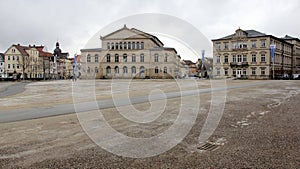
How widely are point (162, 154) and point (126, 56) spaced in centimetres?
6806

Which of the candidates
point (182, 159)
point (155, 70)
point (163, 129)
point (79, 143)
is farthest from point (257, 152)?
point (155, 70)

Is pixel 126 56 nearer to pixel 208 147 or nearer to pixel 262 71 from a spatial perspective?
pixel 262 71

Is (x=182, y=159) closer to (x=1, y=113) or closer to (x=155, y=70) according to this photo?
(x=1, y=113)

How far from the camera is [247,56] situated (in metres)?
65.5

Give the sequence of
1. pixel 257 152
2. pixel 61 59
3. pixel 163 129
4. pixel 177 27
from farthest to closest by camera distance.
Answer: pixel 61 59 < pixel 177 27 < pixel 163 129 < pixel 257 152

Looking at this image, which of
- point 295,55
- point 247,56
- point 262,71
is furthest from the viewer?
point 295,55

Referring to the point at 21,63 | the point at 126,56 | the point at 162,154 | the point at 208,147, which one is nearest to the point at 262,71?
the point at 126,56

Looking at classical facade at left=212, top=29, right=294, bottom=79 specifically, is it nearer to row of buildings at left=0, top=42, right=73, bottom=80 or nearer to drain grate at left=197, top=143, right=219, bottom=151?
row of buildings at left=0, top=42, right=73, bottom=80

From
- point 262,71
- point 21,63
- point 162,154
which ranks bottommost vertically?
point 162,154

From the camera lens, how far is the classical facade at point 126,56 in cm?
6881

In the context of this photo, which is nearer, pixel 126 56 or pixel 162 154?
pixel 162 154

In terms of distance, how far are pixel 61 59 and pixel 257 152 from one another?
405 ft

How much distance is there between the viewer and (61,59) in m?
117

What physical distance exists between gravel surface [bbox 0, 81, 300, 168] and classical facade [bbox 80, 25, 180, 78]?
195 feet
